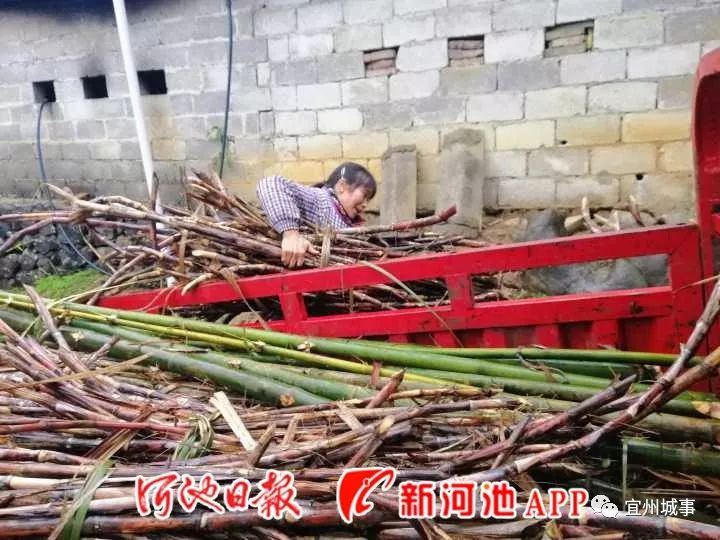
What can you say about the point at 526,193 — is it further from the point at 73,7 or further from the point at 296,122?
the point at 73,7

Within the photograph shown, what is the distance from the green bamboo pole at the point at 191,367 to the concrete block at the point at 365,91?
12.0 ft

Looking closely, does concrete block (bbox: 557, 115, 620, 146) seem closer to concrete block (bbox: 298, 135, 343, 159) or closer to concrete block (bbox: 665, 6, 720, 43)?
concrete block (bbox: 665, 6, 720, 43)

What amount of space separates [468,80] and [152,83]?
3.64 metres

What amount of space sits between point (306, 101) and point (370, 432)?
4580 mm

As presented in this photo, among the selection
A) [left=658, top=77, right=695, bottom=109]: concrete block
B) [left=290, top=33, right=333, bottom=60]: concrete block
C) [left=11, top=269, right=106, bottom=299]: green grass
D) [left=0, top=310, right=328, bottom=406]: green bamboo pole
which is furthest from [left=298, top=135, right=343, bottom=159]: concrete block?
[left=0, top=310, right=328, bottom=406]: green bamboo pole

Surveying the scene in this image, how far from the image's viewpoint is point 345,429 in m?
1.66

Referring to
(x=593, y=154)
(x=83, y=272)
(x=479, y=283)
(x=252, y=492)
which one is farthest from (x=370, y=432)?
(x=83, y=272)

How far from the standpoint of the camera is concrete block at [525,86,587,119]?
466cm

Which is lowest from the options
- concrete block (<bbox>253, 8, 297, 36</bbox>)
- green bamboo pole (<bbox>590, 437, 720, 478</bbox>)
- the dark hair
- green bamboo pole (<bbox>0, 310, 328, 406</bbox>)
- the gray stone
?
green bamboo pole (<bbox>590, 437, 720, 478</bbox>)

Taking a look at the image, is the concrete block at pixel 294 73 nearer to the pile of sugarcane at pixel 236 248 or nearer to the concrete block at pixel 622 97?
the pile of sugarcane at pixel 236 248

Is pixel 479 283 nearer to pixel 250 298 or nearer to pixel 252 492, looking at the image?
pixel 250 298

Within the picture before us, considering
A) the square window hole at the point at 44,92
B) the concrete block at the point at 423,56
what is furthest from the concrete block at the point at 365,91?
the square window hole at the point at 44,92

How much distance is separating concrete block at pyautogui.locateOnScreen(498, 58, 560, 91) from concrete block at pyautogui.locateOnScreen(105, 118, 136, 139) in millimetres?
4229

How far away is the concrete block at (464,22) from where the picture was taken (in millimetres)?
4754
